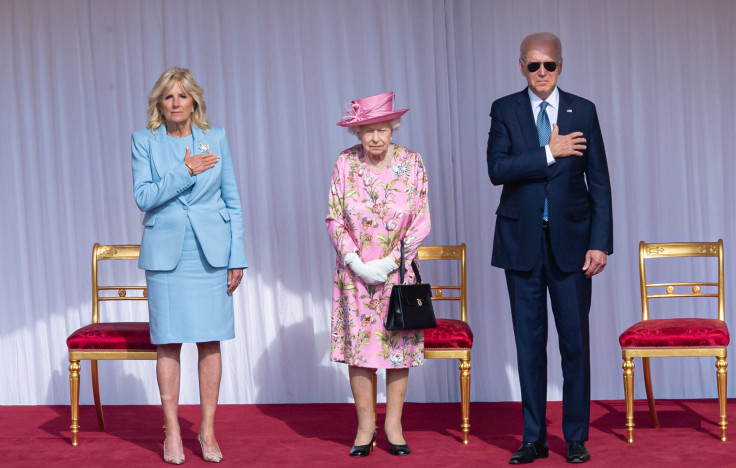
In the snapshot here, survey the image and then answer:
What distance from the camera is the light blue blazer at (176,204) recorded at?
3.89 metres

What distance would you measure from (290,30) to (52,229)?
179 cm

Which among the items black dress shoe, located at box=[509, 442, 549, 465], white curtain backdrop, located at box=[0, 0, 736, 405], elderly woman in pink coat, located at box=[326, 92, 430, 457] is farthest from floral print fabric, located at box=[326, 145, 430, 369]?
white curtain backdrop, located at box=[0, 0, 736, 405]

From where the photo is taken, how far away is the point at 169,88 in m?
3.93

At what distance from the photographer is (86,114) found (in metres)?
5.64

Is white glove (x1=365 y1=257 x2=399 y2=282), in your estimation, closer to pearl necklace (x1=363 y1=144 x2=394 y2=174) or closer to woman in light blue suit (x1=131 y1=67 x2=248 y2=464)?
pearl necklace (x1=363 y1=144 x2=394 y2=174)

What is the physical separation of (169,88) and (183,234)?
59cm

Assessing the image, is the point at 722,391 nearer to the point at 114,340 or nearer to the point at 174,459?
the point at 174,459

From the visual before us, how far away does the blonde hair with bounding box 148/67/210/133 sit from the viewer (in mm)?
3924

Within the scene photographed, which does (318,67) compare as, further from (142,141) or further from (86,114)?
(142,141)

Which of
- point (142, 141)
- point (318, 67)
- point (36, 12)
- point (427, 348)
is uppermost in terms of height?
point (36, 12)

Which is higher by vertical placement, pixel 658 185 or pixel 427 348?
pixel 658 185

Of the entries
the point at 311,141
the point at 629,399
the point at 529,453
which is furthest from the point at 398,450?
the point at 311,141

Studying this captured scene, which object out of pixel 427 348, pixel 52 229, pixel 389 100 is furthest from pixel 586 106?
pixel 52 229

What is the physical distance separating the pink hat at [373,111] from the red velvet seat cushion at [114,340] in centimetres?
137
